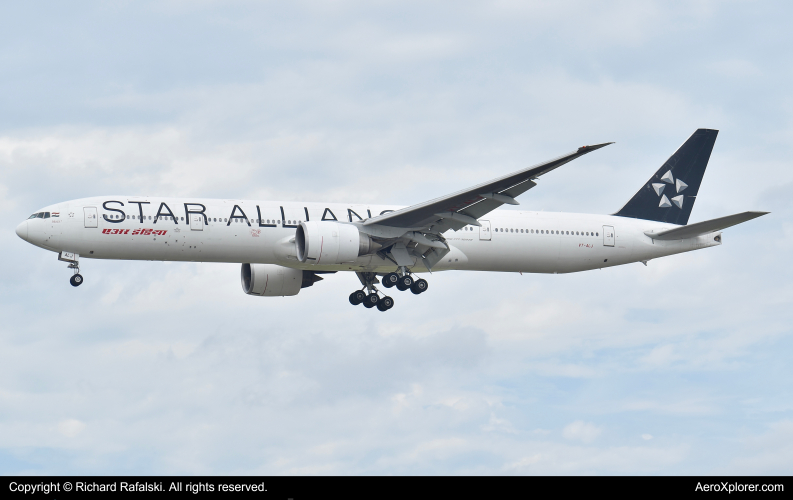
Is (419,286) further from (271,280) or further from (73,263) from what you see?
(73,263)

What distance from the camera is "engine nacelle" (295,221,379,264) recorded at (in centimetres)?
3772

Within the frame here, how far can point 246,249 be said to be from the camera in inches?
1521

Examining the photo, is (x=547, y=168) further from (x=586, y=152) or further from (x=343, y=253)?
(x=343, y=253)

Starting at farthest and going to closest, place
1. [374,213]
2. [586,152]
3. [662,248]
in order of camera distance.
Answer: [662,248] < [374,213] < [586,152]

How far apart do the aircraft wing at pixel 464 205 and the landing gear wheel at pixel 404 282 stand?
2.34 m

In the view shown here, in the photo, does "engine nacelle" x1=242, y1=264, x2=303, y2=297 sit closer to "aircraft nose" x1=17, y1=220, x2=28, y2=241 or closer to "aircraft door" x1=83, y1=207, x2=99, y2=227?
"aircraft door" x1=83, y1=207, x2=99, y2=227

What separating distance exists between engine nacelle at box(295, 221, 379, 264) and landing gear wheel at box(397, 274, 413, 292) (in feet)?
8.58

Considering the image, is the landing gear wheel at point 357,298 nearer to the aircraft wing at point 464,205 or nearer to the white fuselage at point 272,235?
the white fuselage at point 272,235

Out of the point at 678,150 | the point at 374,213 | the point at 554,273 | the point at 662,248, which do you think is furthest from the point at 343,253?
the point at 678,150

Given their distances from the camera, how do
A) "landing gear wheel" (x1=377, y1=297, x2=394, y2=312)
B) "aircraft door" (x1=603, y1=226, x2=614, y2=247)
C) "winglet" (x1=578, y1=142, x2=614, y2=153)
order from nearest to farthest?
1. "winglet" (x1=578, y1=142, x2=614, y2=153)
2. "landing gear wheel" (x1=377, y1=297, x2=394, y2=312)
3. "aircraft door" (x1=603, y1=226, x2=614, y2=247)

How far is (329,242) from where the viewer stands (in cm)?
3784

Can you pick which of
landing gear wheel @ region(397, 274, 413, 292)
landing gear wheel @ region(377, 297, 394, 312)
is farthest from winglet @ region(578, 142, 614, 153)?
landing gear wheel @ region(377, 297, 394, 312)

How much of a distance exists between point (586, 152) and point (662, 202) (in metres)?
15.5

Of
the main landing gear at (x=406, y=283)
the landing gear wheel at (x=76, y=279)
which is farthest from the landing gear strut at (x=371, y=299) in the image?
the landing gear wheel at (x=76, y=279)
